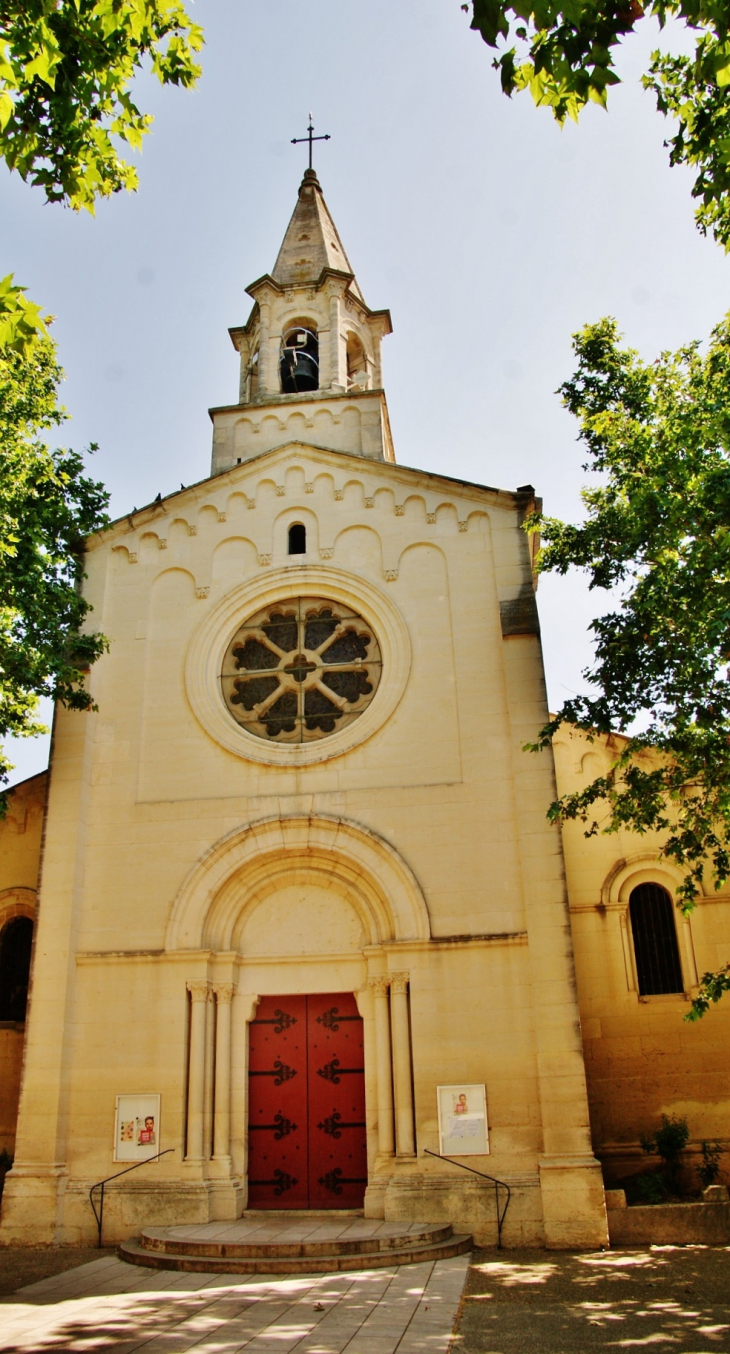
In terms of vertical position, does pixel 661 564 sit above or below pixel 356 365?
below

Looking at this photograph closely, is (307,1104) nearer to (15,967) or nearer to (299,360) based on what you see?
(15,967)

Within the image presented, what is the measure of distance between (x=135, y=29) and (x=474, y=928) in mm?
10385

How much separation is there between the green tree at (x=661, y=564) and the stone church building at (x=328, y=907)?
1.65 metres

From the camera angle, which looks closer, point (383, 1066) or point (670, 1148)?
point (383, 1066)

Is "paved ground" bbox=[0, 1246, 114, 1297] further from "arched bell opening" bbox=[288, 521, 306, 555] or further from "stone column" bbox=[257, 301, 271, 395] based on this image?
"stone column" bbox=[257, 301, 271, 395]

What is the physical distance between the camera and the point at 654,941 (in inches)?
595

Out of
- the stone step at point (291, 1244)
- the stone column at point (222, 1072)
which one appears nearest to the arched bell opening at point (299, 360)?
the stone column at point (222, 1072)

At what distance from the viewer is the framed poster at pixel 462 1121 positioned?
12.1 metres

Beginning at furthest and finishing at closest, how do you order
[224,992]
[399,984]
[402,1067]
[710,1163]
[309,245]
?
[309,245] < [710,1163] < [224,992] < [399,984] < [402,1067]

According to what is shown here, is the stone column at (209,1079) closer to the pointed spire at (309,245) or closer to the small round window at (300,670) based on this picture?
the small round window at (300,670)

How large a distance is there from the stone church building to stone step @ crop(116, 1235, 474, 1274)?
1.14 meters

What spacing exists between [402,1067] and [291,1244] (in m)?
2.66

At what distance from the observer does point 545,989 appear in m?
12.4

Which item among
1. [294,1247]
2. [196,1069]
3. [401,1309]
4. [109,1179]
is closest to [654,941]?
[196,1069]
